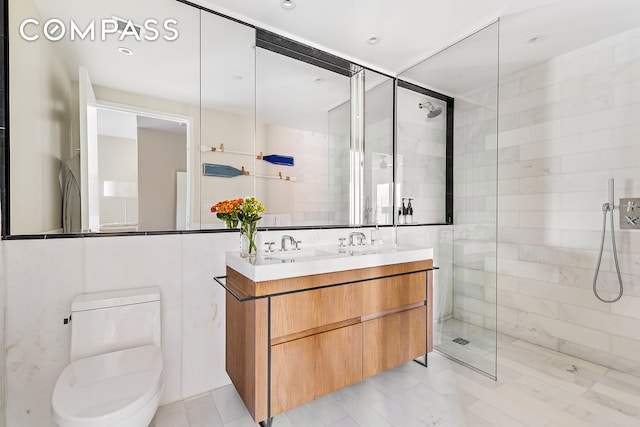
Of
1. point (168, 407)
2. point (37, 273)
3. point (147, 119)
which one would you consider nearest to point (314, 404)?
point (168, 407)

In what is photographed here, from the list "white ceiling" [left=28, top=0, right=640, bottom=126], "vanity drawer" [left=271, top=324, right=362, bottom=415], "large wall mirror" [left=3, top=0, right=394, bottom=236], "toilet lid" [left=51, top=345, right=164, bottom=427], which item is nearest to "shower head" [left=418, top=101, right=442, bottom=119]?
"white ceiling" [left=28, top=0, right=640, bottom=126]

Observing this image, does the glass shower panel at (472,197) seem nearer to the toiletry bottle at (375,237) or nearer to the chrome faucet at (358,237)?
the toiletry bottle at (375,237)

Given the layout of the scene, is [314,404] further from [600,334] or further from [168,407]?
[600,334]

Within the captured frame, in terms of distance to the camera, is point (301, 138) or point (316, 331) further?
point (301, 138)

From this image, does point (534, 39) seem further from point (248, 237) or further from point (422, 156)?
point (248, 237)

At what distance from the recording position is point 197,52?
1911 mm

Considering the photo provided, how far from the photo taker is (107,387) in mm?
1255

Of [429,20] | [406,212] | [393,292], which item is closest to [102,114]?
[393,292]

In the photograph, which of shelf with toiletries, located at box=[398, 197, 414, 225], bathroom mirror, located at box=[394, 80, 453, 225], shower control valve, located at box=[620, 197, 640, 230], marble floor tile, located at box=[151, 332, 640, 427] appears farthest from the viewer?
shelf with toiletries, located at box=[398, 197, 414, 225]

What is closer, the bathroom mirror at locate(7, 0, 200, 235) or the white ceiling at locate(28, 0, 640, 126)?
the bathroom mirror at locate(7, 0, 200, 235)

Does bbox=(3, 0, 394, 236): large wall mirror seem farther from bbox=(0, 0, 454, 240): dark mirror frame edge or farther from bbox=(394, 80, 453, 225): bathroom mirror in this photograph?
bbox=(394, 80, 453, 225): bathroom mirror

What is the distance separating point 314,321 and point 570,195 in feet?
7.72

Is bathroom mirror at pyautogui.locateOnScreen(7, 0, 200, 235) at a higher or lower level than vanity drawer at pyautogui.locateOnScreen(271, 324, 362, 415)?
higher

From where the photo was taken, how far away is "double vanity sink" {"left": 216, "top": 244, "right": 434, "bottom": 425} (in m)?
1.55
